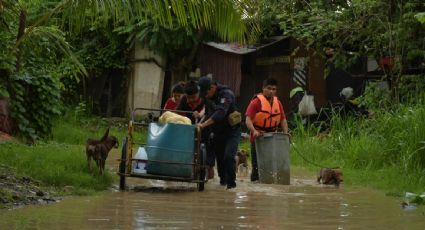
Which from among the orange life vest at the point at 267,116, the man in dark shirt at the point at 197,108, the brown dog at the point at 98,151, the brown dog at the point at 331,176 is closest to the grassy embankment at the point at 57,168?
the brown dog at the point at 98,151

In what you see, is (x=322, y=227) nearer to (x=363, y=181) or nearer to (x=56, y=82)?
(x=363, y=181)

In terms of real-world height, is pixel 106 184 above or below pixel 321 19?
below

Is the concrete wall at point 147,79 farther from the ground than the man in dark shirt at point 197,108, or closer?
farther from the ground

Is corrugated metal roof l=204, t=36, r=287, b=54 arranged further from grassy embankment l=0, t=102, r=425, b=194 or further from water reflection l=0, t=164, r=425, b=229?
water reflection l=0, t=164, r=425, b=229

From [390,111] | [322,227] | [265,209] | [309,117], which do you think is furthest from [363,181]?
[309,117]

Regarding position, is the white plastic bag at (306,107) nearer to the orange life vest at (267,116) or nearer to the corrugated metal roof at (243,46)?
the corrugated metal roof at (243,46)

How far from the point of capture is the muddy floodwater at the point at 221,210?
7740 mm

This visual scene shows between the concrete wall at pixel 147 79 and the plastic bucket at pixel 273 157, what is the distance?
13070 millimetres

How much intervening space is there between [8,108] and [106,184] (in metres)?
4.36

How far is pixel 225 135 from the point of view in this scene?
11.9 m

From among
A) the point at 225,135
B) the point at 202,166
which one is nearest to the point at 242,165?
the point at 225,135

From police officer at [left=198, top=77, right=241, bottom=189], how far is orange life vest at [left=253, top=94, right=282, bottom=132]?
3.29ft

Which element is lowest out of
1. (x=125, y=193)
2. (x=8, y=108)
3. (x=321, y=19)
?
(x=125, y=193)

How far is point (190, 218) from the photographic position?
8242 mm
